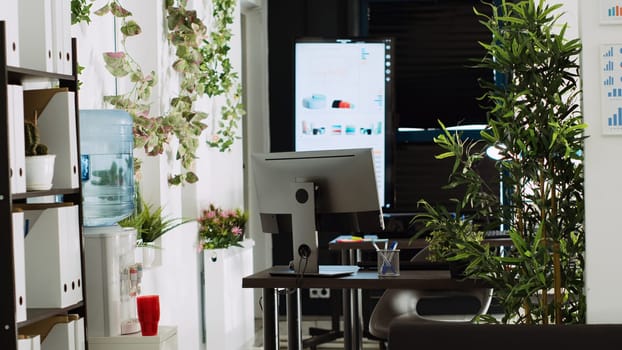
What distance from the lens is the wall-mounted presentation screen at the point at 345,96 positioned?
6879 mm

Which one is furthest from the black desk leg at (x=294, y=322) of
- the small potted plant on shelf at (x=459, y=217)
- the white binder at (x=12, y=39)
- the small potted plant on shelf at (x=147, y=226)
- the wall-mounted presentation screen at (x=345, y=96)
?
the wall-mounted presentation screen at (x=345, y=96)

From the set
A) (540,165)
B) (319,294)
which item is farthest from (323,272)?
(319,294)

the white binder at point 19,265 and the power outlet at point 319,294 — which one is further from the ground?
the white binder at point 19,265

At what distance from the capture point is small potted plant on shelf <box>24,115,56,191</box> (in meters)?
3.29

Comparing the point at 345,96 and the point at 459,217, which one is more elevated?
the point at 345,96

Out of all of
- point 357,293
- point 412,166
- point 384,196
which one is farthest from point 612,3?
→ point 412,166

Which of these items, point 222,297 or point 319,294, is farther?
point 319,294

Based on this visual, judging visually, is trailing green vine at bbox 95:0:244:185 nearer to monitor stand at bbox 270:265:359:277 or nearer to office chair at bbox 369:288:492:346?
monitor stand at bbox 270:265:359:277

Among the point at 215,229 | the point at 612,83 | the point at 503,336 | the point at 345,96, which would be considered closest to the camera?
the point at 503,336

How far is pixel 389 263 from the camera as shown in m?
4.16

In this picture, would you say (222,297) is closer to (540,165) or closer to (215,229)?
(215,229)

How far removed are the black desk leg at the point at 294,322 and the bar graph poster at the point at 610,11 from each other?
6.17 feet

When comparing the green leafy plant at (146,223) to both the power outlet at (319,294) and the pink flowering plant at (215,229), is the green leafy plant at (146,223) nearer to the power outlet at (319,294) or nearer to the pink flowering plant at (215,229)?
the pink flowering plant at (215,229)

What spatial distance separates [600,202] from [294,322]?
1689mm
